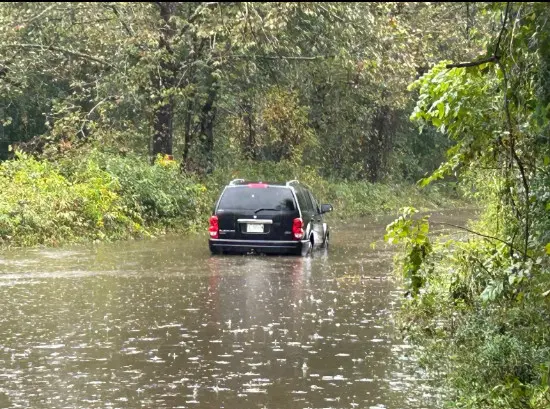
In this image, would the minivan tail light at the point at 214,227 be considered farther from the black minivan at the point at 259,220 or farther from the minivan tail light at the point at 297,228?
the minivan tail light at the point at 297,228

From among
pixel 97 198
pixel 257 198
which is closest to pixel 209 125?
pixel 97 198

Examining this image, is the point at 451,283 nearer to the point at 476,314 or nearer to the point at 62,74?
the point at 476,314

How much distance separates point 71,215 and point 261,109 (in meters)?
15.8

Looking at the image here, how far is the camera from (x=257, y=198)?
22.4 meters

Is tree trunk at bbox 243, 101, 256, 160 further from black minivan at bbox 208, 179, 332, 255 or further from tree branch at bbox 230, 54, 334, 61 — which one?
black minivan at bbox 208, 179, 332, 255

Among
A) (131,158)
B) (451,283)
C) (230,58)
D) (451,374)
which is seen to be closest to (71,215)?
(131,158)

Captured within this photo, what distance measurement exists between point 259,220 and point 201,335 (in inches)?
386

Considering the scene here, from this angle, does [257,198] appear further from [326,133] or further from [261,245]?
[326,133]

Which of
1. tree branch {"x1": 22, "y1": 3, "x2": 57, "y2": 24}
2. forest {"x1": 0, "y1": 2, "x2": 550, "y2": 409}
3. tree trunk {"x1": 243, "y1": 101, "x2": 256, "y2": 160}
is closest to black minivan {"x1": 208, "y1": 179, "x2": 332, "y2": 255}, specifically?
forest {"x1": 0, "y1": 2, "x2": 550, "y2": 409}

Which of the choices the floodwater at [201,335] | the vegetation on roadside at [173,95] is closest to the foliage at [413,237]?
the floodwater at [201,335]

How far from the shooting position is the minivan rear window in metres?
22.3

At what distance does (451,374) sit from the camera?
9.88 m

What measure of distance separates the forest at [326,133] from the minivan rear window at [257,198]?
12.0 feet

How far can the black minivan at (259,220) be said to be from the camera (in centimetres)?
2219
